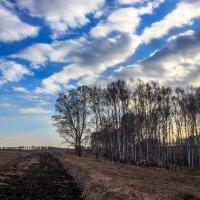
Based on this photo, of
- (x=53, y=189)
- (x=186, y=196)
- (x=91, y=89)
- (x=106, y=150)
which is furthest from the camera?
(x=106, y=150)

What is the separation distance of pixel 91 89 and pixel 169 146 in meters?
18.5

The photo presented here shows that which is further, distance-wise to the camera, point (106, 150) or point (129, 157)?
point (106, 150)

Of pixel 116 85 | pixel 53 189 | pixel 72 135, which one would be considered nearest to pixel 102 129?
pixel 72 135

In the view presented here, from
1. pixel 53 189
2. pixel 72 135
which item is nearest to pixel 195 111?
pixel 72 135

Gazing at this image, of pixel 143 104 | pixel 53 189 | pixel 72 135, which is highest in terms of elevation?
pixel 143 104

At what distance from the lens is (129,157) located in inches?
2566

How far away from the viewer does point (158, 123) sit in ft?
228

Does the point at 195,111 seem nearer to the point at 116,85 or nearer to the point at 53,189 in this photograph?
the point at 116,85

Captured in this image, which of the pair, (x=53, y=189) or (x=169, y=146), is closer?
A: (x=53, y=189)

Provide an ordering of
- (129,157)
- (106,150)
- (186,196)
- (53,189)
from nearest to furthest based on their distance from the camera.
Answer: (186,196) → (53,189) → (129,157) → (106,150)

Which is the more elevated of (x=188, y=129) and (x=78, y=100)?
(x=78, y=100)

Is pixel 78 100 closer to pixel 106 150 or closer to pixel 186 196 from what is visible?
pixel 106 150

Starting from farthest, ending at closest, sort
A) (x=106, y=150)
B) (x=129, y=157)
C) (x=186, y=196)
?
(x=106, y=150) → (x=129, y=157) → (x=186, y=196)

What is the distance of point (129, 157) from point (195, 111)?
14.1 m
